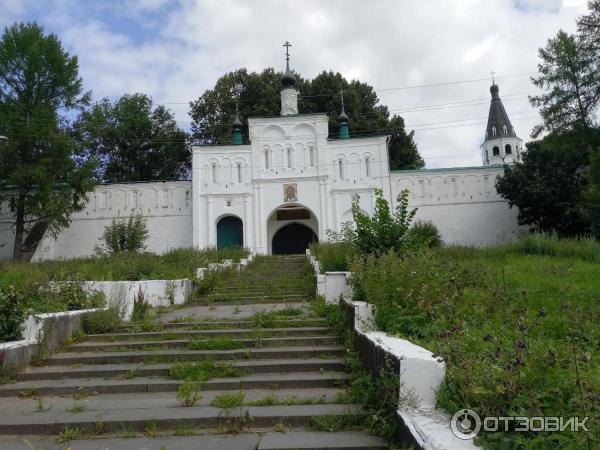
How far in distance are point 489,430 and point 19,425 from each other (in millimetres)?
4257

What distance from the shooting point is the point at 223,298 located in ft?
39.3

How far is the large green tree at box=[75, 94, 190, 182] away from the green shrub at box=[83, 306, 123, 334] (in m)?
33.3

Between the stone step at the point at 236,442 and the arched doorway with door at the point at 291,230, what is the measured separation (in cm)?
2676

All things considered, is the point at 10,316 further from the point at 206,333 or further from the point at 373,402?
the point at 373,402

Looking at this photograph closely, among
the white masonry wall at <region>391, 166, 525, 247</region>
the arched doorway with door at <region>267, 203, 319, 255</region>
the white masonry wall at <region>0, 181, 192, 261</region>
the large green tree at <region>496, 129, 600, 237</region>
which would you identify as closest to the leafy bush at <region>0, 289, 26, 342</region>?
the arched doorway with door at <region>267, 203, 319, 255</region>

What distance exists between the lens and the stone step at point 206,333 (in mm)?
7395

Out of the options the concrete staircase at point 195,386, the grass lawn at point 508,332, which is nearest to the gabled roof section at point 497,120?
the grass lawn at point 508,332

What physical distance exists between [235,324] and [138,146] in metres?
35.1

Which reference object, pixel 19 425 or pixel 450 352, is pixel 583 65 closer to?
pixel 450 352

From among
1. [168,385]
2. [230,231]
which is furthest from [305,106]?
[168,385]

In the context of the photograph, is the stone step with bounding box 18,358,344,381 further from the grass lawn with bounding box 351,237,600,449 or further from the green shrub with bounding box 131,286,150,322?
the green shrub with bounding box 131,286,150,322

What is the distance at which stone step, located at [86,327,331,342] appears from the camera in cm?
739

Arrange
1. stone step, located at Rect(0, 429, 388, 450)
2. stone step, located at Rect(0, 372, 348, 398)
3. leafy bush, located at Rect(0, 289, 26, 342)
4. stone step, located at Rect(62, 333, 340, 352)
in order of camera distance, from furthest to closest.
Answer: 1. stone step, located at Rect(62, 333, 340, 352)
2. leafy bush, located at Rect(0, 289, 26, 342)
3. stone step, located at Rect(0, 372, 348, 398)
4. stone step, located at Rect(0, 429, 388, 450)

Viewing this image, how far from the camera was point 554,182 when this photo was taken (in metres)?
26.4
